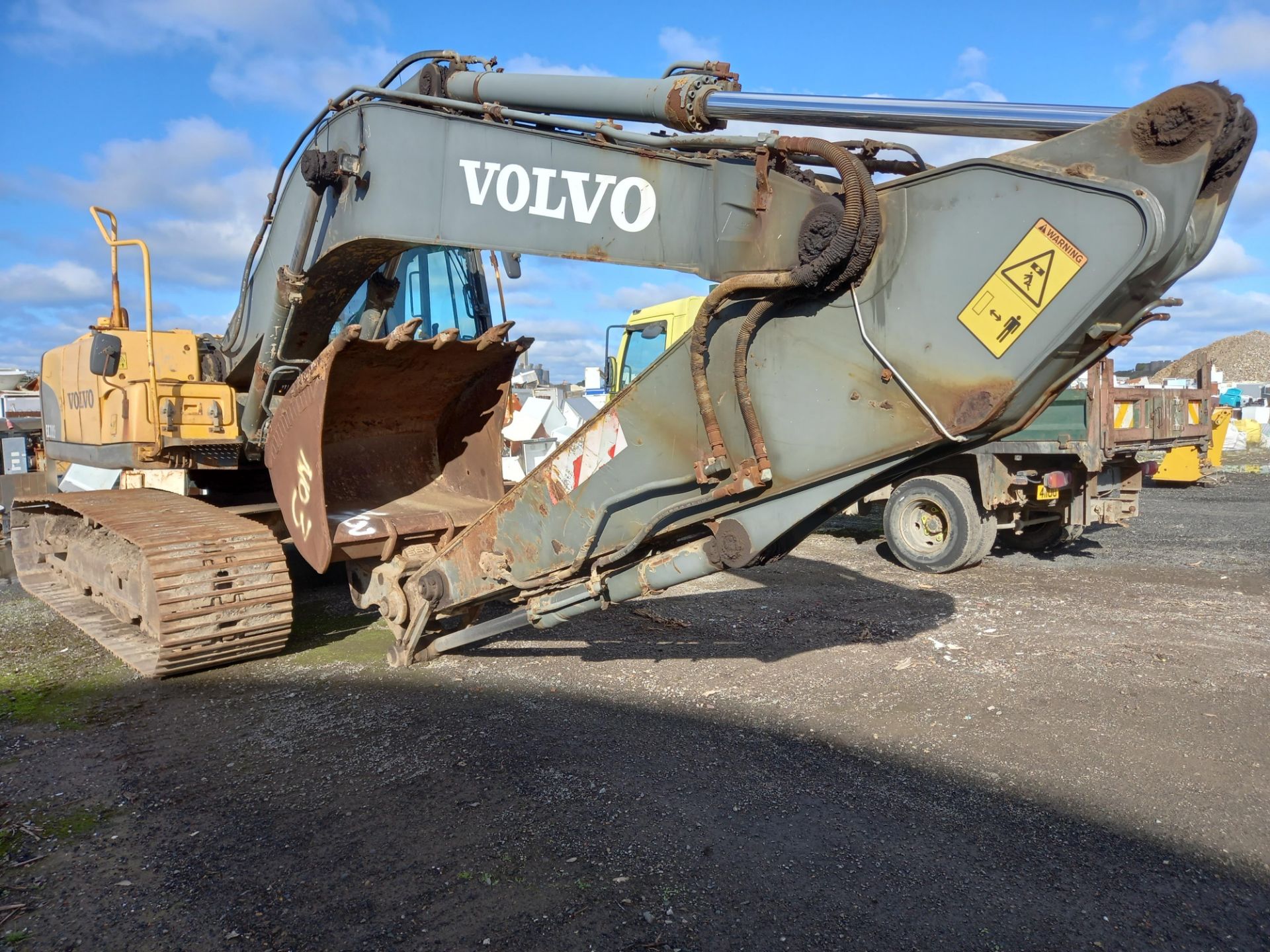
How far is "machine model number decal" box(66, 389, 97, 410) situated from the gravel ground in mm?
1735

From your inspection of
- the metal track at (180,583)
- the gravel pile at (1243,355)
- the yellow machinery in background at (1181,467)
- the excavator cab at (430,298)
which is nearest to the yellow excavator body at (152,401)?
the metal track at (180,583)

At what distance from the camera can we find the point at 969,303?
106 inches

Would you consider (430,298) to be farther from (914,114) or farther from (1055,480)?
(1055,480)

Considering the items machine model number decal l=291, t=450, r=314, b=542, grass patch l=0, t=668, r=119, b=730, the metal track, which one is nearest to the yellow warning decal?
machine model number decal l=291, t=450, r=314, b=542

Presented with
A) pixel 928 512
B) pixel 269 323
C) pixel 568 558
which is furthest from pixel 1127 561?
pixel 269 323

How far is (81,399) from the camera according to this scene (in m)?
6.66

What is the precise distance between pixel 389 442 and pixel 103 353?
1.92 m

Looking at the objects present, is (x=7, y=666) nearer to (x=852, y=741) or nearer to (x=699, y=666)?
(x=699, y=666)

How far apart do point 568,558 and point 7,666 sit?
4.06 metres

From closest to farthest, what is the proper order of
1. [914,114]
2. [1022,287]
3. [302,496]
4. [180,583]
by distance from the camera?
[1022,287], [914,114], [302,496], [180,583]

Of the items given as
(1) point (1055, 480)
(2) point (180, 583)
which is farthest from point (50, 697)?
(1) point (1055, 480)

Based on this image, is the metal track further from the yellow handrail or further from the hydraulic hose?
the hydraulic hose

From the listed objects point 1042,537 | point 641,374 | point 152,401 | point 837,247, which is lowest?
point 1042,537

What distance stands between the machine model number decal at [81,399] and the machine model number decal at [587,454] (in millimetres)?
4296
